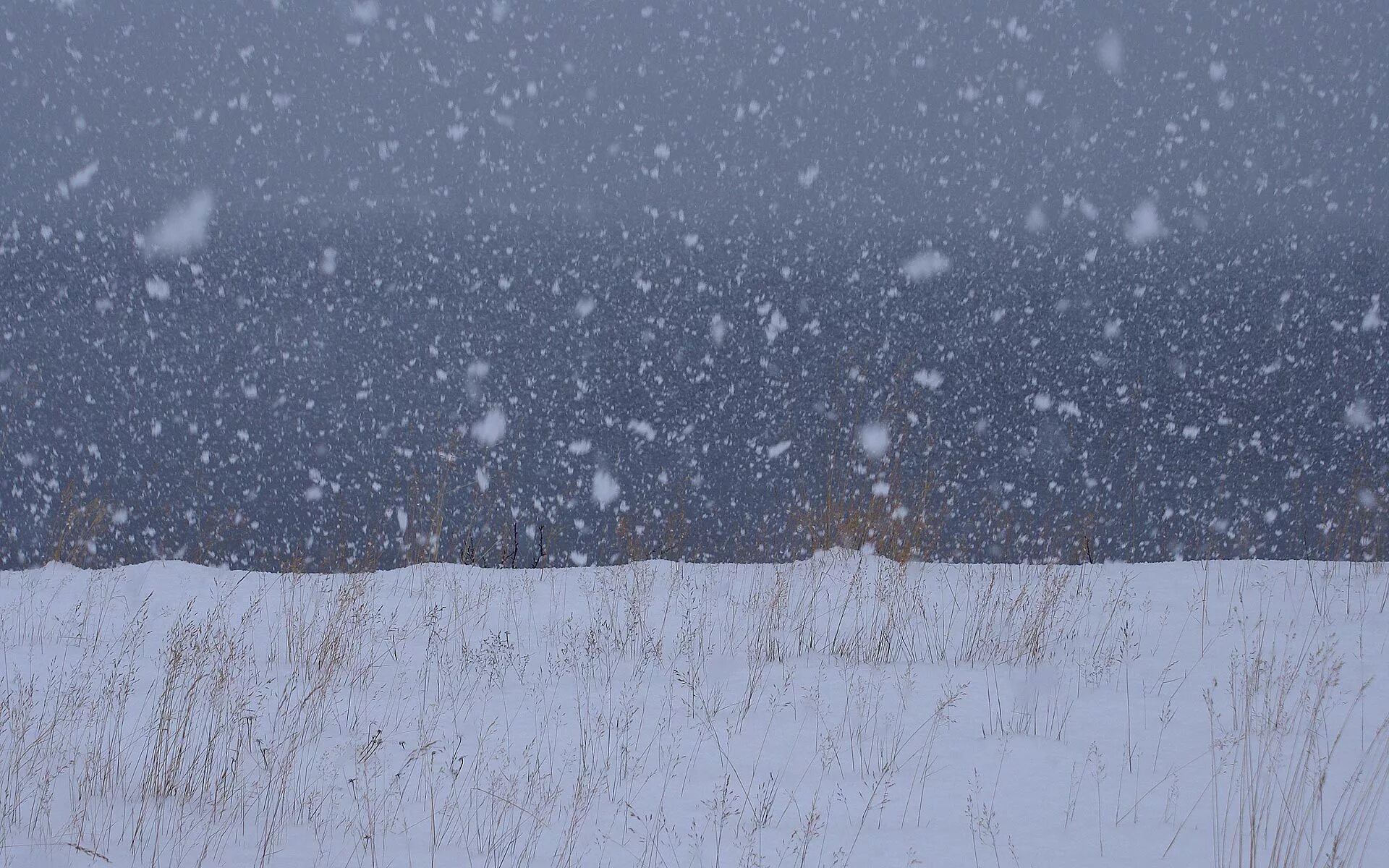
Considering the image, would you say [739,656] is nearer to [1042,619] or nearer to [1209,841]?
[1042,619]

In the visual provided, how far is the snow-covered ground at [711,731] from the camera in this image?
2127 millimetres

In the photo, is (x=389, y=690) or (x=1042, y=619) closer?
(x=389, y=690)

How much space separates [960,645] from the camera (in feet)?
13.2

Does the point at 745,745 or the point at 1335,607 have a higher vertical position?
the point at 1335,607

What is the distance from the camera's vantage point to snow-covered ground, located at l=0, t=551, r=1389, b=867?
2127 mm

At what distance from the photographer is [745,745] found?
284cm

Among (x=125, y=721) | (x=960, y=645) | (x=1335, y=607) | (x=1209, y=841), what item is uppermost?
(x=1335, y=607)

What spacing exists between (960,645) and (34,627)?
16.4 ft

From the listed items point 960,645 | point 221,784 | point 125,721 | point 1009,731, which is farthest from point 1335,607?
point 125,721

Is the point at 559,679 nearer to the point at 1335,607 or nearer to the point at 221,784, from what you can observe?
the point at 221,784

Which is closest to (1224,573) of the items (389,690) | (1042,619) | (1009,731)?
(1042,619)

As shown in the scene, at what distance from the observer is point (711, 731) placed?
116 inches

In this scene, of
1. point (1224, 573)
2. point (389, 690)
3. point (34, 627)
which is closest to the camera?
point (389, 690)

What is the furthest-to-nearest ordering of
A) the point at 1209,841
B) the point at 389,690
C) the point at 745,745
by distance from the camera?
1. the point at 389,690
2. the point at 745,745
3. the point at 1209,841
